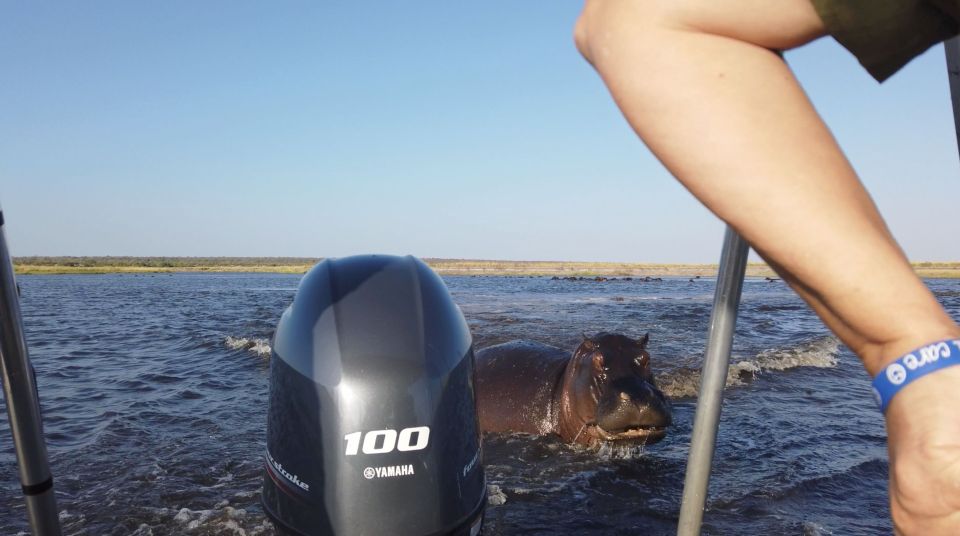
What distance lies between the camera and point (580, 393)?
4883mm

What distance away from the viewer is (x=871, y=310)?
2.24 feet

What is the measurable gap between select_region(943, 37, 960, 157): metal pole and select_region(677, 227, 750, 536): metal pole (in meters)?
0.47

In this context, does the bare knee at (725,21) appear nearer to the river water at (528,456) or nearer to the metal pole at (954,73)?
the metal pole at (954,73)

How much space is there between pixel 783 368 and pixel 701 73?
920 cm

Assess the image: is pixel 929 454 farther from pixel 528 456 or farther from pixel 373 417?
pixel 528 456

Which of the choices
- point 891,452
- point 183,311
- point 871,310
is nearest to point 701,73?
point 871,310

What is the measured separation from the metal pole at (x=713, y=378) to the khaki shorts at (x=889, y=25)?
59 centimetres

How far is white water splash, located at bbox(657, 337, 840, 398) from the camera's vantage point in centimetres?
731

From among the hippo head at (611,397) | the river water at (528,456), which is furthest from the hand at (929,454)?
the hippo head at (611,397)

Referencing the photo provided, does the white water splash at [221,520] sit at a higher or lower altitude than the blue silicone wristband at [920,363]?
lower

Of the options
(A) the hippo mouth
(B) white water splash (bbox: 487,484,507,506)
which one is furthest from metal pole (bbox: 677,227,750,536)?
(A) the hippo mouth

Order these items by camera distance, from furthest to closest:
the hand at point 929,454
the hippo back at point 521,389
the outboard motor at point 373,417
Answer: the hippo back at point 521,389, the outboard motor at point 373,417, the hand at point 929,454

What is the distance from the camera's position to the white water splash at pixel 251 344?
9.76 m

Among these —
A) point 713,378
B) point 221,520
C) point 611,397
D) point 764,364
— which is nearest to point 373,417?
point 713,378
